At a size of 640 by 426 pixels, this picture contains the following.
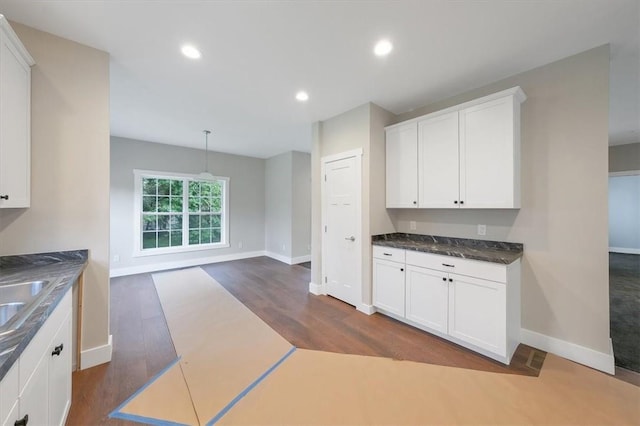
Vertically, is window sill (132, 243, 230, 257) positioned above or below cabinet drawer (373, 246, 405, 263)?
below

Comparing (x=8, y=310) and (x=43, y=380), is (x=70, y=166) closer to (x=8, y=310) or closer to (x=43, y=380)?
(x=8, y=310)

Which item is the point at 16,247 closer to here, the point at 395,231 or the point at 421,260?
the point at 421,260

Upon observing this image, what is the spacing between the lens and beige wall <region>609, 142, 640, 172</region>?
16.0ft

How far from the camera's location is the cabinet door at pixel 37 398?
942 millimetres

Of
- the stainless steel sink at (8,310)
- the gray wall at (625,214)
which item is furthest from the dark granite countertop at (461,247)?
the gray wall at (625,214)

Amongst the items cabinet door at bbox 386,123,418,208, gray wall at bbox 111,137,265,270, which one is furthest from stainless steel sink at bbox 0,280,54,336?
gray wall at bbox 111,137,265,270

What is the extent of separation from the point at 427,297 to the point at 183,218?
5.28 meters

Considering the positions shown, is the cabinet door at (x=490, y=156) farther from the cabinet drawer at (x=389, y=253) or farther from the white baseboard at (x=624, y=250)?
the white baseboard at (x=624, y=250)

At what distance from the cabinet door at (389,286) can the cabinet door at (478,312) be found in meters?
0.55

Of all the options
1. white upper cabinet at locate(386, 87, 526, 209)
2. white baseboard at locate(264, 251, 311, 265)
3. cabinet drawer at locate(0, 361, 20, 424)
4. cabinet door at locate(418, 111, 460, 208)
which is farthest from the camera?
white baseboard at locate(264, 251, 311, 265)

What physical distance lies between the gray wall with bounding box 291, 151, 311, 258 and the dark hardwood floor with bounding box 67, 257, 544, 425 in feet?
6.14

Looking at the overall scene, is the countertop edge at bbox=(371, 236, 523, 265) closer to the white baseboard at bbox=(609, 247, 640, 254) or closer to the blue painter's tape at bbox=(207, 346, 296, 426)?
the blue painter's tape at bbox=(207, 346, 296, 426)

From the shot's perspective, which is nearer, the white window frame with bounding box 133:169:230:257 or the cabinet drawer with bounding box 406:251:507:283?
the cabinet drawer with bounding box 406:251:507:283

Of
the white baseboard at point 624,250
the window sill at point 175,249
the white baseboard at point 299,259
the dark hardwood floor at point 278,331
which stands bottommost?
the dark hardwood floor at point 278,331
